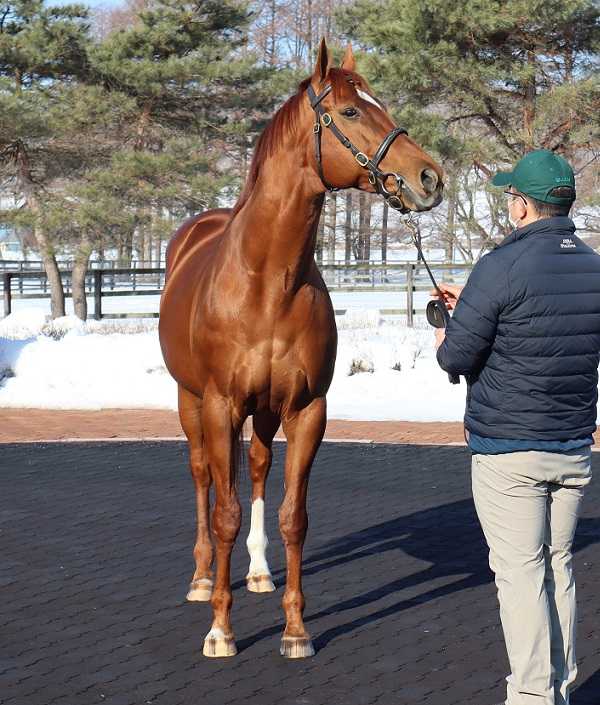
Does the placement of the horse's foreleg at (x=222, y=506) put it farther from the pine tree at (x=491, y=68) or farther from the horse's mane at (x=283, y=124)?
the pine tree at (x=491, y=68)

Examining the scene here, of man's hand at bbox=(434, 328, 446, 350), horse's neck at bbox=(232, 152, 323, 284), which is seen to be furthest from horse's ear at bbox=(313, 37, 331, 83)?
man's hand at bbox=(434, 328, 446, 350)

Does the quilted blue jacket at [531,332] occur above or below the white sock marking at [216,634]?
above

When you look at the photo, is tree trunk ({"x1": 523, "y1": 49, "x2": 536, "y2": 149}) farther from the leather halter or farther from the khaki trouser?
the khaki trouser

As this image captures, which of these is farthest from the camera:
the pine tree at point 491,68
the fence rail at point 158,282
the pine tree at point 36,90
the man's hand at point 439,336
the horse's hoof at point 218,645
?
the fence rail at point 158,282

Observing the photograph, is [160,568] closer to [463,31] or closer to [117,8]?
[463,31]

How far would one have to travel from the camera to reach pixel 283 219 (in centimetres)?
497

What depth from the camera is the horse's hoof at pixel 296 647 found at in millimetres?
5074

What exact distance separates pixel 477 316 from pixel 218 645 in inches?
84.9

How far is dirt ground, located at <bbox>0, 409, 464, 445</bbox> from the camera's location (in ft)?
38.0

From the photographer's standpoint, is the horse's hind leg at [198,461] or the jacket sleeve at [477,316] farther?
the horse's hind leg at [198,461]

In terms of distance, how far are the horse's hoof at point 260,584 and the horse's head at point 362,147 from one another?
2399 millimetres

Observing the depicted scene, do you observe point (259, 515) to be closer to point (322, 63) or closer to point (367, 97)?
point (367, 97)

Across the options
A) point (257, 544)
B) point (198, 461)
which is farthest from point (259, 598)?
point (198, 461)

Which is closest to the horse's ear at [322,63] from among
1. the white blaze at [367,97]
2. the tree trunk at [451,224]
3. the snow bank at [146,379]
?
the white blaze at [367,97]
